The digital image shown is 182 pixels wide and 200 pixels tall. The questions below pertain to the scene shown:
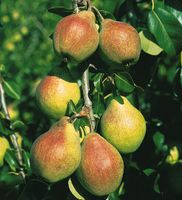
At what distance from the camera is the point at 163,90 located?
8.25 ft

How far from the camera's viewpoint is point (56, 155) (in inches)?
50.8

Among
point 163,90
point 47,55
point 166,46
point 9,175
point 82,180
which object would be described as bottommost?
point 47,55

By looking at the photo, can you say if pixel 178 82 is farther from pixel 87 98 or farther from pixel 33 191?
pixel 33 191

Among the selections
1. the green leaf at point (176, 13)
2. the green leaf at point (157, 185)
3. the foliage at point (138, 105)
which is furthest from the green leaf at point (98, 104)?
the green leaf at point (157, 185)

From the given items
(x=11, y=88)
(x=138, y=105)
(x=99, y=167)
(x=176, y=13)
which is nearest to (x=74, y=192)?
(x=99, y=167)

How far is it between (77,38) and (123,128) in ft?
0.90

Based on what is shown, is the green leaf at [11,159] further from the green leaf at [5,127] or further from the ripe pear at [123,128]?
the ripe pear at [123,128]

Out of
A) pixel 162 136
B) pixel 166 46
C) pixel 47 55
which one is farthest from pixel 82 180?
pixel 47 55

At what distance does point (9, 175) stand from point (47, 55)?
2.28 metres

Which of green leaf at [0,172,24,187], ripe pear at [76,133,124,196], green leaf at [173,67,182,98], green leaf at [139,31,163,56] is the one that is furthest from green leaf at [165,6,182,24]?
green leaf at [0,172,24,187]

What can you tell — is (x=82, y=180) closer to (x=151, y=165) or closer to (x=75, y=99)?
(x=75, y=99)

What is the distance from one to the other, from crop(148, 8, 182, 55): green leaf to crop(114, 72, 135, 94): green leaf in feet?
0.46

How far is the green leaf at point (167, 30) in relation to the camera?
1457 mm

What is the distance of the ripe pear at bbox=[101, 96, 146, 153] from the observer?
4.54 ft
